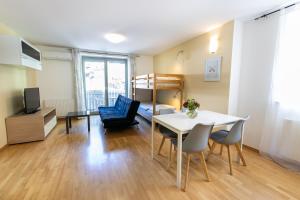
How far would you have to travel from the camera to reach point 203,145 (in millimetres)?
1897

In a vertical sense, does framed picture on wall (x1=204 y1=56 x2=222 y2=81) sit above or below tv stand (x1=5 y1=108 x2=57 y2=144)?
above

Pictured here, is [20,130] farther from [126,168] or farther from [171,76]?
[171,76]

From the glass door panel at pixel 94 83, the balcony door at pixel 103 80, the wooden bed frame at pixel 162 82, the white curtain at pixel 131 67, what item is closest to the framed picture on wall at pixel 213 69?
the wooden bed frame at pixel 162 82

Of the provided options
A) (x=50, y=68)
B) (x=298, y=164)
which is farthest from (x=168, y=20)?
(x=50, y=68)

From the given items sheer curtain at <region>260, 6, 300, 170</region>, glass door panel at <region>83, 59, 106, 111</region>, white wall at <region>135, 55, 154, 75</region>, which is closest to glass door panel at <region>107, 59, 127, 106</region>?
glass door panel at <region>83, 59, 106, 111</region>

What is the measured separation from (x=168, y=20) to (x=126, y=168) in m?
2.69

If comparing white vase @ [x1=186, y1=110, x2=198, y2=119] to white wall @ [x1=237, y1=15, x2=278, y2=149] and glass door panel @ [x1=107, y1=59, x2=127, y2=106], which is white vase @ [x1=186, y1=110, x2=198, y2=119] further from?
glass door panel @ [x1=107, y1=59, x2=127, y2=106]

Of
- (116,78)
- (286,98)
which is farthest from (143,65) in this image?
(286,98)

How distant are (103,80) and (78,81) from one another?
3.11 feet

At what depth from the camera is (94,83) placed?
557 centimetres

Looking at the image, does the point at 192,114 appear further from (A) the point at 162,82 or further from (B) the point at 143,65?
(B) the point at 143,65

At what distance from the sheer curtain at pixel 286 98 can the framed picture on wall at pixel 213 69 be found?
955 mm

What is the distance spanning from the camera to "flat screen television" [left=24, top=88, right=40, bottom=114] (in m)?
3.27

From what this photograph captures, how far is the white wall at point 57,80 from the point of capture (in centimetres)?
469
